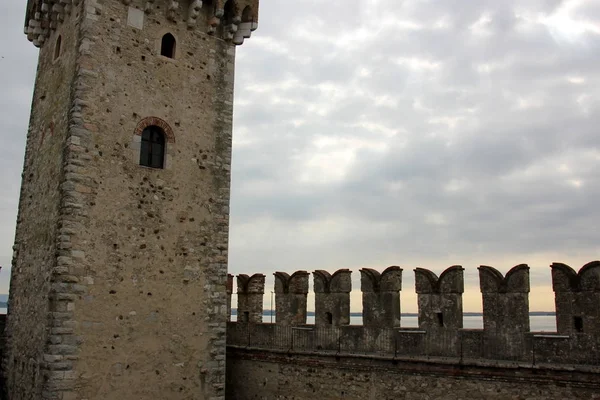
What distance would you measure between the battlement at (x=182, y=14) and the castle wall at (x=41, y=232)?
1.06 feet

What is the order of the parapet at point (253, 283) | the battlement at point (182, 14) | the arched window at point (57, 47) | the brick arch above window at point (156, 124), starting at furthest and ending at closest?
1. the parapet at point (253, 283)
2. the arched window at point (57, 47)
3. the battlement at point (182, 14)
4. the brick arch above window at point (156, 124)

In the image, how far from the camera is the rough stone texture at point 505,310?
9492 millimetres

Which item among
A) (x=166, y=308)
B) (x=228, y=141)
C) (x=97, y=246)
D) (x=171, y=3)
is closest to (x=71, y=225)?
(x=97, y=246)

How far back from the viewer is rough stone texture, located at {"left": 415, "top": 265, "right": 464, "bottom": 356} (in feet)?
33.2

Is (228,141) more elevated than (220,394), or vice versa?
(228,141)

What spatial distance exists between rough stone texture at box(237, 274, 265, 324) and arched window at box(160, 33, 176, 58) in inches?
212

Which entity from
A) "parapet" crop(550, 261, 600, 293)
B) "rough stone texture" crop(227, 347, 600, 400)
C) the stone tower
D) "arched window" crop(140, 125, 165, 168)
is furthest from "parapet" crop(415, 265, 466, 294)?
"arched window" crop(140, 125, 165, 168)

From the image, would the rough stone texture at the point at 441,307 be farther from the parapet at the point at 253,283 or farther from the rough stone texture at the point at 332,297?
the parapet at the point at 253,283

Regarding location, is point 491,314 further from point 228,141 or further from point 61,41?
point 61,41

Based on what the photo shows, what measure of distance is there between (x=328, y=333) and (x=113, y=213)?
194 inches

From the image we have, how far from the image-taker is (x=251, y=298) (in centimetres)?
1370

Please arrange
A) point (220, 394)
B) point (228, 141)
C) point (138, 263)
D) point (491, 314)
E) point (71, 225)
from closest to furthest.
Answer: point (491, 314) < point (71, 225) < point (138, 263) < point (220, 394) < point (228, 141)

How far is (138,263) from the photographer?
11.5 m

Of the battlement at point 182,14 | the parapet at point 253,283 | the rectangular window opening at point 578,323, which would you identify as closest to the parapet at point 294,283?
the parapet at point 253,283
